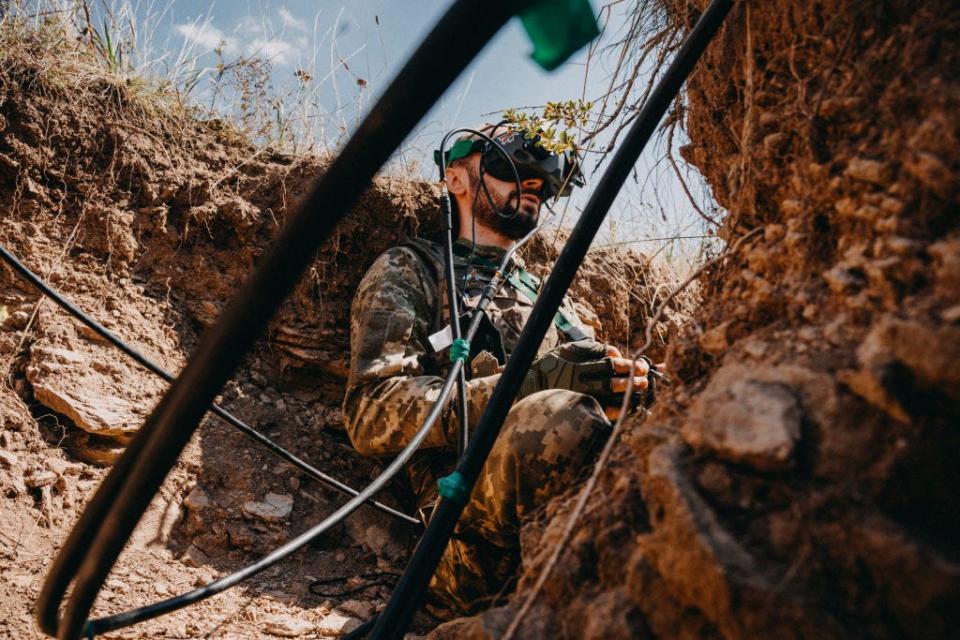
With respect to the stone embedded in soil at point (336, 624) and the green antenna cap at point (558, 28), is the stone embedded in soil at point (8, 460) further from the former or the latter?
the green antenna cap at point (558, 28)

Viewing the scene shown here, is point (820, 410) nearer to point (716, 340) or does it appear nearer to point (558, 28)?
point (716, 340)

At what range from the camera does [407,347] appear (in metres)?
1.84

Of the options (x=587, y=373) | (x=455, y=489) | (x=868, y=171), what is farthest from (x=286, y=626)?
(x=868, y=171)

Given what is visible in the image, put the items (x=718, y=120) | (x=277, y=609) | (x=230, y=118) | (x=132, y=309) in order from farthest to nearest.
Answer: (x=230, y=118) → (x=132, y=309) → (x=277, y=609) → (x=718, y=120)

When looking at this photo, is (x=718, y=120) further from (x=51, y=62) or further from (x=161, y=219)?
(x=51, y=62)

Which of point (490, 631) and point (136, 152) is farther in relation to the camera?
point (136, 152)

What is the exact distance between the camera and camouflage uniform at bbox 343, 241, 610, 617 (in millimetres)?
1245

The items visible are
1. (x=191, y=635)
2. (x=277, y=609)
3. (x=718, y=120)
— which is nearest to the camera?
(x=718, y=120)

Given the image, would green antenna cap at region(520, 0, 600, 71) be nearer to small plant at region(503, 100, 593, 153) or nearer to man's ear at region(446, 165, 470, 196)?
small plant at region(503, 100, 593, 153)

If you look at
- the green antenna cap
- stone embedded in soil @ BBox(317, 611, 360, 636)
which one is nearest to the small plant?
the green antenna cap

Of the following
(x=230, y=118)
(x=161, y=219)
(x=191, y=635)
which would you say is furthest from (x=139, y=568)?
(x=230, y=118)

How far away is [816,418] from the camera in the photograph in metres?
0.45

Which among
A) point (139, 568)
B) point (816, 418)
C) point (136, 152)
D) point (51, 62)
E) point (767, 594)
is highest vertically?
point (51, 62)

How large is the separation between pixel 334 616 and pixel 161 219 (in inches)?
63.8
